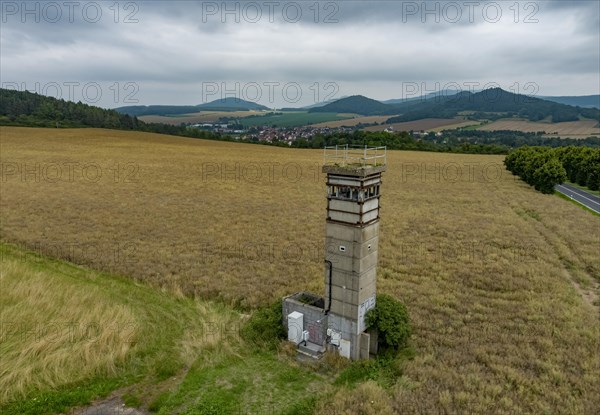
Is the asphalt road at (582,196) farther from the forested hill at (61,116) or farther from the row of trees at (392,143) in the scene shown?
the forested hill at (61,116)

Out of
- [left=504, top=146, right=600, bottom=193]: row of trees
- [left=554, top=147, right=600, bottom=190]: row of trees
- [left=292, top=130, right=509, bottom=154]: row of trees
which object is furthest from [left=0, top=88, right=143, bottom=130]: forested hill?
[left=554, top=147, right=600, bottom=190]: row of trees

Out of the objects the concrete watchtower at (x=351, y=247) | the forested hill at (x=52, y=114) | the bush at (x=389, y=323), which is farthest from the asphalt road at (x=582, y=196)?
the forested hill at (x=52, y=114)

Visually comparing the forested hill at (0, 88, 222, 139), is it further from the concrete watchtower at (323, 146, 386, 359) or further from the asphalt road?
the concrete watchtower at (323, 146, 386, 359)

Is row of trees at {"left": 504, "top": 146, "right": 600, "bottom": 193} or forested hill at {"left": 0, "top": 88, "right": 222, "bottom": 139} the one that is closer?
row of trees at {"left": 504, "top": 146, "right": 600, "bottom": 193}

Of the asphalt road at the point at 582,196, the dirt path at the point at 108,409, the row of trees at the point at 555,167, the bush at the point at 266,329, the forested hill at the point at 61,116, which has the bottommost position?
the dirt path at the point at 108,409

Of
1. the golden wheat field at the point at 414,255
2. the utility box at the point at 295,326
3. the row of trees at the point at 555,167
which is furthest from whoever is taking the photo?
the row of trees at the point at 555,167

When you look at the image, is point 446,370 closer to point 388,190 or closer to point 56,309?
point 56,309
